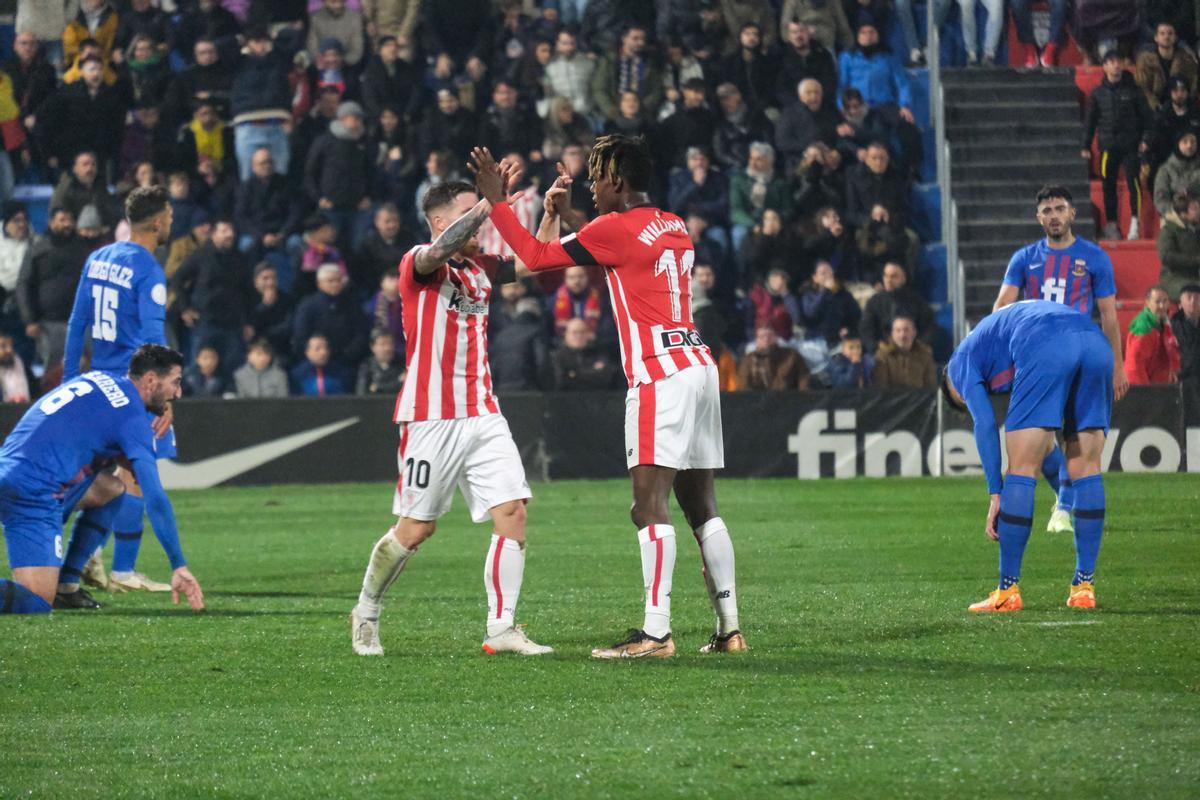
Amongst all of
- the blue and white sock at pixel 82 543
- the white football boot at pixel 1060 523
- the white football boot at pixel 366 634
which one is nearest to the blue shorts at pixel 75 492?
the blue and white sock at pixel 82 543

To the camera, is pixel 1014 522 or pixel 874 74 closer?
pixel 1014 522

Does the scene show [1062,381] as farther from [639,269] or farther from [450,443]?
[450,443]

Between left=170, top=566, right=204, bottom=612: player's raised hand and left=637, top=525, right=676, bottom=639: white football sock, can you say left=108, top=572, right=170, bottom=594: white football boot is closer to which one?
left=170, top=566, right=204, bottom=612: player's raised hand

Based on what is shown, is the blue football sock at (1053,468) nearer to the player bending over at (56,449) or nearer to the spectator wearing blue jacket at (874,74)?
the player bending over at (56,449)

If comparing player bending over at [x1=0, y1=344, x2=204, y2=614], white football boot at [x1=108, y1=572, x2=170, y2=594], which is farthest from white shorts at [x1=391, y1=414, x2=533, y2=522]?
white football boot at [x1=108, y1=572, x2=170, y2=594]

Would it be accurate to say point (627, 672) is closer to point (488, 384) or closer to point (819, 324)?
point (488, 384)

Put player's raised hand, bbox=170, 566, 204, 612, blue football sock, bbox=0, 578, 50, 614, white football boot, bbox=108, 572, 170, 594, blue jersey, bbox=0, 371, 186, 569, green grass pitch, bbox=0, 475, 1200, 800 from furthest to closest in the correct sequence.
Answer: white football boot, bbox=108, 572, 170, 594 → blue football sock, bbox=0, 578, 50, 614 → blue jersey, bbox=0, 371, 186, 569 → player's raised hand, bbox=170, 566, 204, 612 → green grass pitch, bbox=0, 475, 1200, 800

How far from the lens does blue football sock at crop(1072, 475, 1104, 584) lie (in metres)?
8.50

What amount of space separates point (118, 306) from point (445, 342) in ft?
11.8

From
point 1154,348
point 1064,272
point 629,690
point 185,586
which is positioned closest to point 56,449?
point 185,586

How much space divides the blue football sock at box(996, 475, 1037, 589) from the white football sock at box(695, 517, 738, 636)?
171cm

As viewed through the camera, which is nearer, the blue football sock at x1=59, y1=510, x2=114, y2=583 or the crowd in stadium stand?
the blue football sock at x1=59, y1=510, x2=114, y2=583

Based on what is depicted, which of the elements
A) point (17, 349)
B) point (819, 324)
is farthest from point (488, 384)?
point (17, 349)

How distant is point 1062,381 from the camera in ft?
27.3
